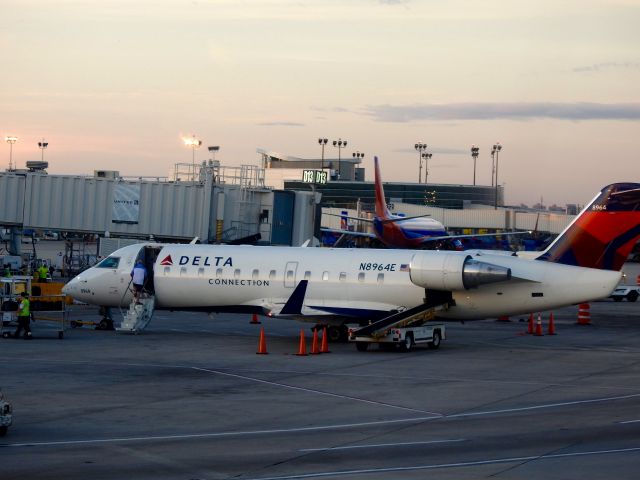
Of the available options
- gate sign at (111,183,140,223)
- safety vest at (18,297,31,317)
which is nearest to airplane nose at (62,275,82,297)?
safety vest at (18,297,31,317)

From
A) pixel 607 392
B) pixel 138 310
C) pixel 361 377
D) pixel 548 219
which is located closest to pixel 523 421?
pixel 607 392

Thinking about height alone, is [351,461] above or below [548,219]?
below

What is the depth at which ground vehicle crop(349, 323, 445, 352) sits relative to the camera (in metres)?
32.9

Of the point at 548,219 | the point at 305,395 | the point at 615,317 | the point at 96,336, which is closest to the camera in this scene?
the point at 305,395

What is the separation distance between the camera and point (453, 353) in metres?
33.1

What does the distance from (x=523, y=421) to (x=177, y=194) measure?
3586cm

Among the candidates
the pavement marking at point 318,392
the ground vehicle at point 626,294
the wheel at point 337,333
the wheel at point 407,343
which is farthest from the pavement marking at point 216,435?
the ground vehicle at point 626,294

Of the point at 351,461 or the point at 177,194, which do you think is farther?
the point at 177,194

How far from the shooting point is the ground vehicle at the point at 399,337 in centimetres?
3294

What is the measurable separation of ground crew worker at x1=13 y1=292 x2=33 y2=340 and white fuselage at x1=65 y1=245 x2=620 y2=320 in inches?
164

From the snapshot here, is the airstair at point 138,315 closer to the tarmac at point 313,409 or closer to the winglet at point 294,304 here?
the tarmac at point 313,409

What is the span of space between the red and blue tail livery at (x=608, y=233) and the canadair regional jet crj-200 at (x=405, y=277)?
34mm

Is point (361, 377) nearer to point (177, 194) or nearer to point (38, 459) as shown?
point (38, 459)

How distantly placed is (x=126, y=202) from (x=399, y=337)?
26425 mm
